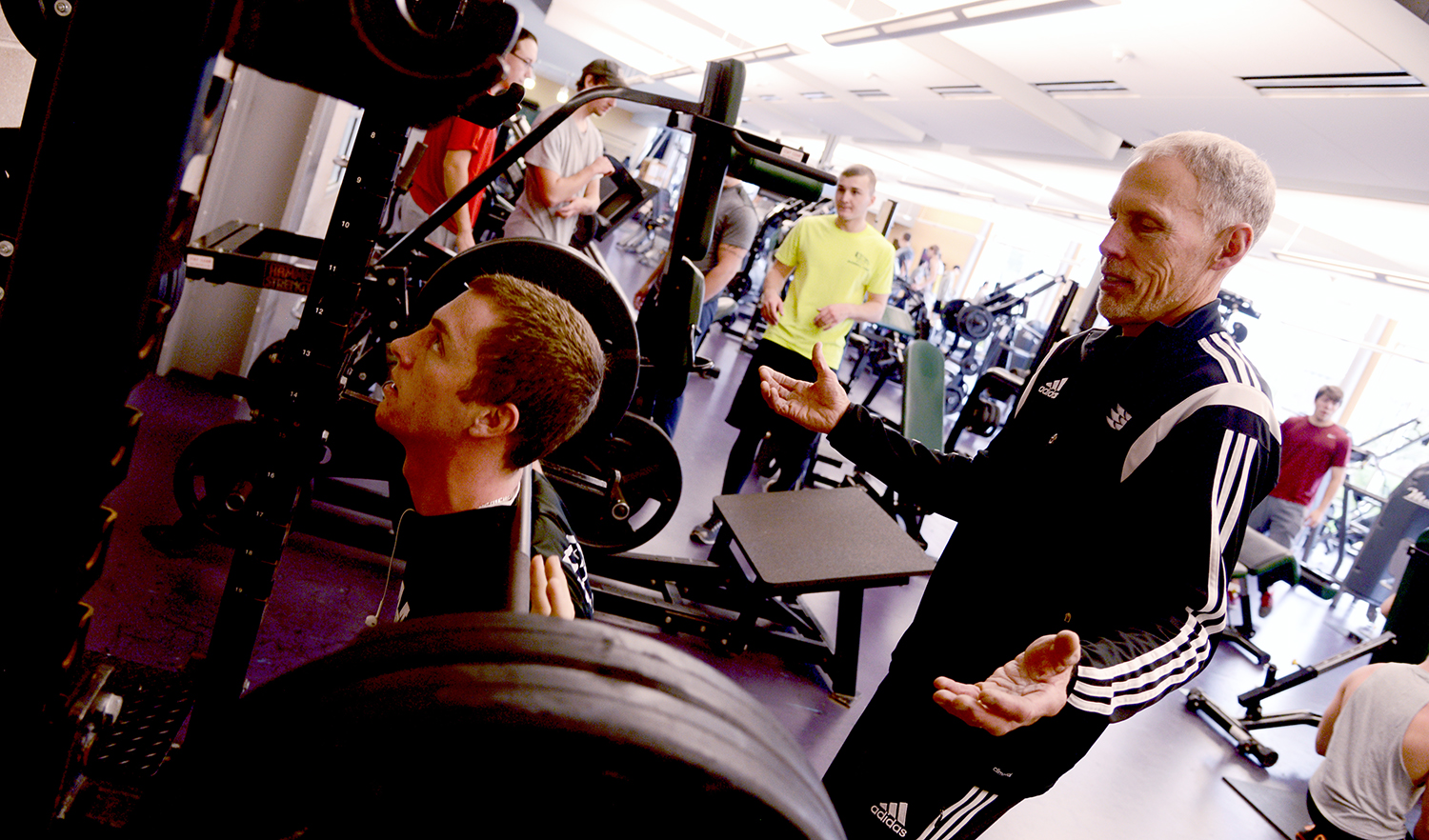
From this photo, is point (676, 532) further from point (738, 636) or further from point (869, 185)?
point (869, 185)

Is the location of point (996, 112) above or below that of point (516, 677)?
above

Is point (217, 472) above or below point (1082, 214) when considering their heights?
below

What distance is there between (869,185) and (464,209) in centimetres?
183

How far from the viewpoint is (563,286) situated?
2211mm

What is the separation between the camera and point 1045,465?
136 cm

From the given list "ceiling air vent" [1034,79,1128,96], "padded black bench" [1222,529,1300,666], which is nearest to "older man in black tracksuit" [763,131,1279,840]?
"padded black bench" [1222,529,1300,666]

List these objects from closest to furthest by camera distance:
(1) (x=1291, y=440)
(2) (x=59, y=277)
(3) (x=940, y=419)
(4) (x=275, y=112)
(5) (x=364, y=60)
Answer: (2) (x=59, y=277) < (5) (x=364, y=60) < (4) (x=275, y=112) < (3) (x=940, y=419) < (1) (x=1291, y=440)

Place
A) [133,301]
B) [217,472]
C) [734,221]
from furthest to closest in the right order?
[734,221] → [217,472] → [133,301]

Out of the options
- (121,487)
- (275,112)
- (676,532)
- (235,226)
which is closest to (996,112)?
(676,532)

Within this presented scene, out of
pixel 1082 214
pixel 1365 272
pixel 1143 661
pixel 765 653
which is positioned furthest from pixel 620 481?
pixel 1082 214

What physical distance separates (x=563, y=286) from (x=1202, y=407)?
1567 mm

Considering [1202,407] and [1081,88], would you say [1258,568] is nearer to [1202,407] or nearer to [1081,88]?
[1081,88]

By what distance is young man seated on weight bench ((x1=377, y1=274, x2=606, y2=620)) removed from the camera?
1.32 m

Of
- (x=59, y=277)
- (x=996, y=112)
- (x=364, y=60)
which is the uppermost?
(x=996, y=112)
